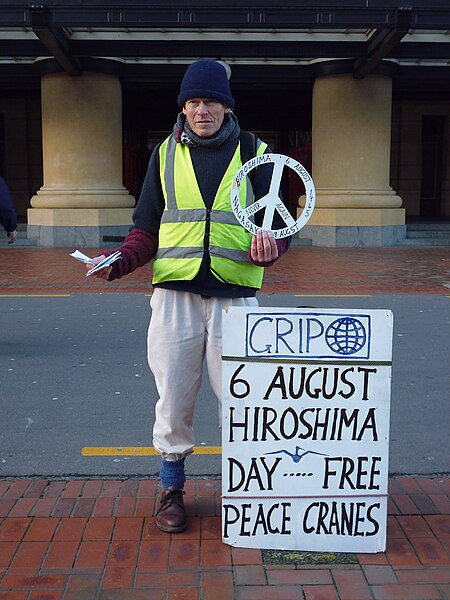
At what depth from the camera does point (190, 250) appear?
10.7 feet

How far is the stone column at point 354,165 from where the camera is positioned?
17.2 m

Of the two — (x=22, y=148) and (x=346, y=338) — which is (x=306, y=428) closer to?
(x=346, y=338)

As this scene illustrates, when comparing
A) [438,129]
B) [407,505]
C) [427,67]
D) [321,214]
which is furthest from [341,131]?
[407,505]

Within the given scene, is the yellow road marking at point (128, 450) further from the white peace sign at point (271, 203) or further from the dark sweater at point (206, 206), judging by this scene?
→ the white peace sign at point (271, 203)

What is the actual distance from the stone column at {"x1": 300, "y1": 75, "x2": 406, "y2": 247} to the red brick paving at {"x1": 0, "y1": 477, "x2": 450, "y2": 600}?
549 inches

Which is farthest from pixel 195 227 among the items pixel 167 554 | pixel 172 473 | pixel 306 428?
pixel 167 554

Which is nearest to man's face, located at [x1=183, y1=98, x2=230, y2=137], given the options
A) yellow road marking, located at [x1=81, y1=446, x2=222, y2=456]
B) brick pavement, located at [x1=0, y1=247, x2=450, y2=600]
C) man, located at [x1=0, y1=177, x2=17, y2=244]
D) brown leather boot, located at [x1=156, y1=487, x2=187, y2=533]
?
brown leather boot, located at [x1=156, y1=487, x2=187, y2=533]

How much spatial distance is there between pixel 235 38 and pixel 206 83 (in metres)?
14.2

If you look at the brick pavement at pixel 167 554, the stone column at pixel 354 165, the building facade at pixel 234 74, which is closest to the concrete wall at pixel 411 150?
the building facade at pixel 234 74

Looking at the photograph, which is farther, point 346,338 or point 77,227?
point 77,227

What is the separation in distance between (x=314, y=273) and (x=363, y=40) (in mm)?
6553

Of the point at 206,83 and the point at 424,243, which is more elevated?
the point at 206,83

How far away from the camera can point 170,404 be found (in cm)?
333

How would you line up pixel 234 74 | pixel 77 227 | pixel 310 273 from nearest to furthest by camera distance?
pixel 310 273, pixel 77 227, pixel 234 74
